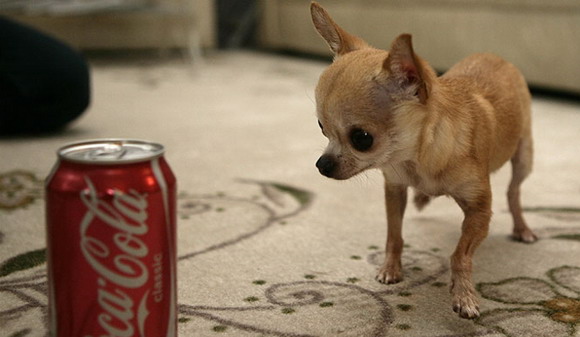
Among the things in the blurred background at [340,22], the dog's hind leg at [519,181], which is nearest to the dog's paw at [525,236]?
the dog's hind leg at [519,181]

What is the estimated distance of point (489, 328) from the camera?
987 millimetres

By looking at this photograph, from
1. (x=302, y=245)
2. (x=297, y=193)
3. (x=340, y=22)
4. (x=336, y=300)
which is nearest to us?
(x=336, y=300)

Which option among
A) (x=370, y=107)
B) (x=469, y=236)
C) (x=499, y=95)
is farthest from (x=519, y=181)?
(x=370, y=107)

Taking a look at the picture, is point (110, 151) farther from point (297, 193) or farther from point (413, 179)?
point (297, 193)

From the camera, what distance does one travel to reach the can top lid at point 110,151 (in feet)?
2.49

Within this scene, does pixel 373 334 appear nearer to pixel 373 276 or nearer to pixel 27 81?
pixel 373 276

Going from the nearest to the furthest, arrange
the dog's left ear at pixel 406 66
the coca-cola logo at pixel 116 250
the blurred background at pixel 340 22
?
the coca-cola logo at pixel 116 250 < the dog's left ear at pixel 406 66 < the blurred background at pixel 340 22

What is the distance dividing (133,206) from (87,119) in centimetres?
200

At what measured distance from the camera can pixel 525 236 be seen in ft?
4.53

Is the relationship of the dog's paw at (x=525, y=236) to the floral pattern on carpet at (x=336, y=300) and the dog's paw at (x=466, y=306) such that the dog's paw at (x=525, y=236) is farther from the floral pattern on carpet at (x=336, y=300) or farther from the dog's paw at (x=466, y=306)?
the dog's paw at (x=466, y=306)

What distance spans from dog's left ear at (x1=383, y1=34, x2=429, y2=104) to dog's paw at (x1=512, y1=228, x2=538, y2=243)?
1.71 feet

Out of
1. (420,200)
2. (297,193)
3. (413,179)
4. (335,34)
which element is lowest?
(297,193)

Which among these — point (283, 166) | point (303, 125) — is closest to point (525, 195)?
point (283, 166)

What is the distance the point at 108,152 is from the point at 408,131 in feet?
1.47
